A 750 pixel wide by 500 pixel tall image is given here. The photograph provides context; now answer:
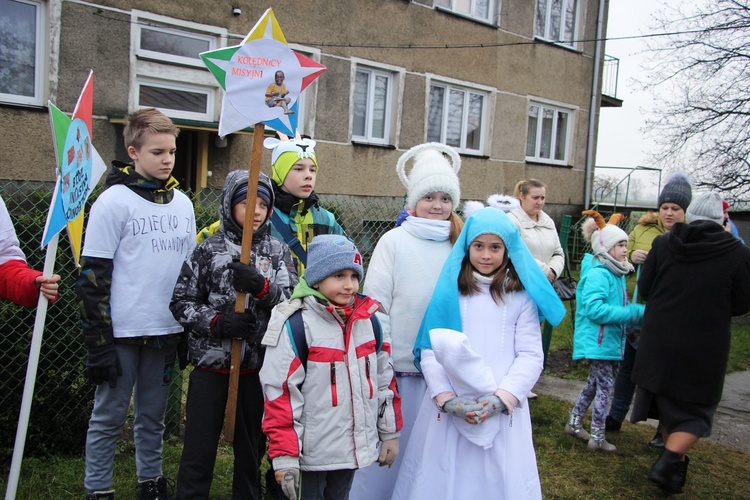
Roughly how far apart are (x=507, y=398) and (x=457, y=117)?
1308 cm

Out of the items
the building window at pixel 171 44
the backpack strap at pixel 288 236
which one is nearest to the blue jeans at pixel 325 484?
the backpack strap at pixel 288 236

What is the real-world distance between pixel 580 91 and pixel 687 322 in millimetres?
15142

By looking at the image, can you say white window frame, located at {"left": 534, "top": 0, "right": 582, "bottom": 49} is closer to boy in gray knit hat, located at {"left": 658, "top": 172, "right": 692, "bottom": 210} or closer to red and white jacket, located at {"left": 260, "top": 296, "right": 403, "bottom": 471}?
boy in gray knit hat, located at {"left": 658, "top": 172, "right": 692, "bottom": 210}

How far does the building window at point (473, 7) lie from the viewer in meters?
14.6

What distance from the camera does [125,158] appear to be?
10578 millimetres

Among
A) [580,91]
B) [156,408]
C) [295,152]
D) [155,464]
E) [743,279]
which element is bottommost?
[155,464]

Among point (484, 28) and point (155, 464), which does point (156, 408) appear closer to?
point (155, 464)

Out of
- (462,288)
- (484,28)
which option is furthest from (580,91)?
(462,288)

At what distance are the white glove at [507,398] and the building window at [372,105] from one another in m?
11.1

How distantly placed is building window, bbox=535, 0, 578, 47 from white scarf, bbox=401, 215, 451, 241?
1468 cm

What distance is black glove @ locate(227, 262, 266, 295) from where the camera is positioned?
2807mm

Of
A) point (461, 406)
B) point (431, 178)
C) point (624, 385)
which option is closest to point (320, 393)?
point (461, 406)

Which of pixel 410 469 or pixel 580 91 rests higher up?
pixel 580 91

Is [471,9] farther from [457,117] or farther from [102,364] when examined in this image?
[102,364]
